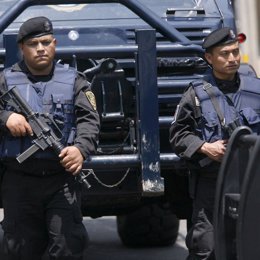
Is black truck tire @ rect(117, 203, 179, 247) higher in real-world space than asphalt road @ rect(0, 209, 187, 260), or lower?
higher

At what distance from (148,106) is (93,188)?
2.17ft

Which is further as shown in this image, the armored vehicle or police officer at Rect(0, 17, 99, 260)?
the armored vehicle

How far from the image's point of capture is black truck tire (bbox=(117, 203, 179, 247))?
840cm

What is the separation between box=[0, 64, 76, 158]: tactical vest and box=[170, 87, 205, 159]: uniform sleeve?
0.59 meters

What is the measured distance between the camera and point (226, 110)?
5.77 meters

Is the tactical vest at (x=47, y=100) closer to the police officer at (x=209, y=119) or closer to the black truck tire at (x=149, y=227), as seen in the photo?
the police officer at (x=209, y=119)

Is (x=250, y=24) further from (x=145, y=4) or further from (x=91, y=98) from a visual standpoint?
(x=91, y=98)

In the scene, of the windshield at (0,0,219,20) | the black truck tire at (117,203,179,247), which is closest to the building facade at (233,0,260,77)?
the black truck tire at (117,203,179,247)

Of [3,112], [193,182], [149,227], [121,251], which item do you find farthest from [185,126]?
[121,251]

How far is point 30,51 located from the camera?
231 inches

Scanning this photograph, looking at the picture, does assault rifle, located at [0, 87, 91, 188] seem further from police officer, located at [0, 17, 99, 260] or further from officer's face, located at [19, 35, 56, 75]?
officer's face, located at [19, 35, 56, 75]

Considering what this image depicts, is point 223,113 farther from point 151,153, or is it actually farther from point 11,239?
point 11,239

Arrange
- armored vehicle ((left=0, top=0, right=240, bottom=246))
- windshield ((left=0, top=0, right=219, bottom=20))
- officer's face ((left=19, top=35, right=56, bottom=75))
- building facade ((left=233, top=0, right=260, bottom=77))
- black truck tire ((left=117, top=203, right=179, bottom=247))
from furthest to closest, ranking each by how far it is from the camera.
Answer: building facade ((left=233, top=0, right=260, bottom=77)), black truck tire ((left=117, top=203, right=179, bottom=247)), windshield ((left=0, top=0, right=219, bottom=20)), armored vehicle ((left=0, top=0, right=240, bottom=246)), officer's face ((left=19, top=35, right=56, bottom=75))

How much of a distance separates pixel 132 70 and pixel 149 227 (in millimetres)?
1954
